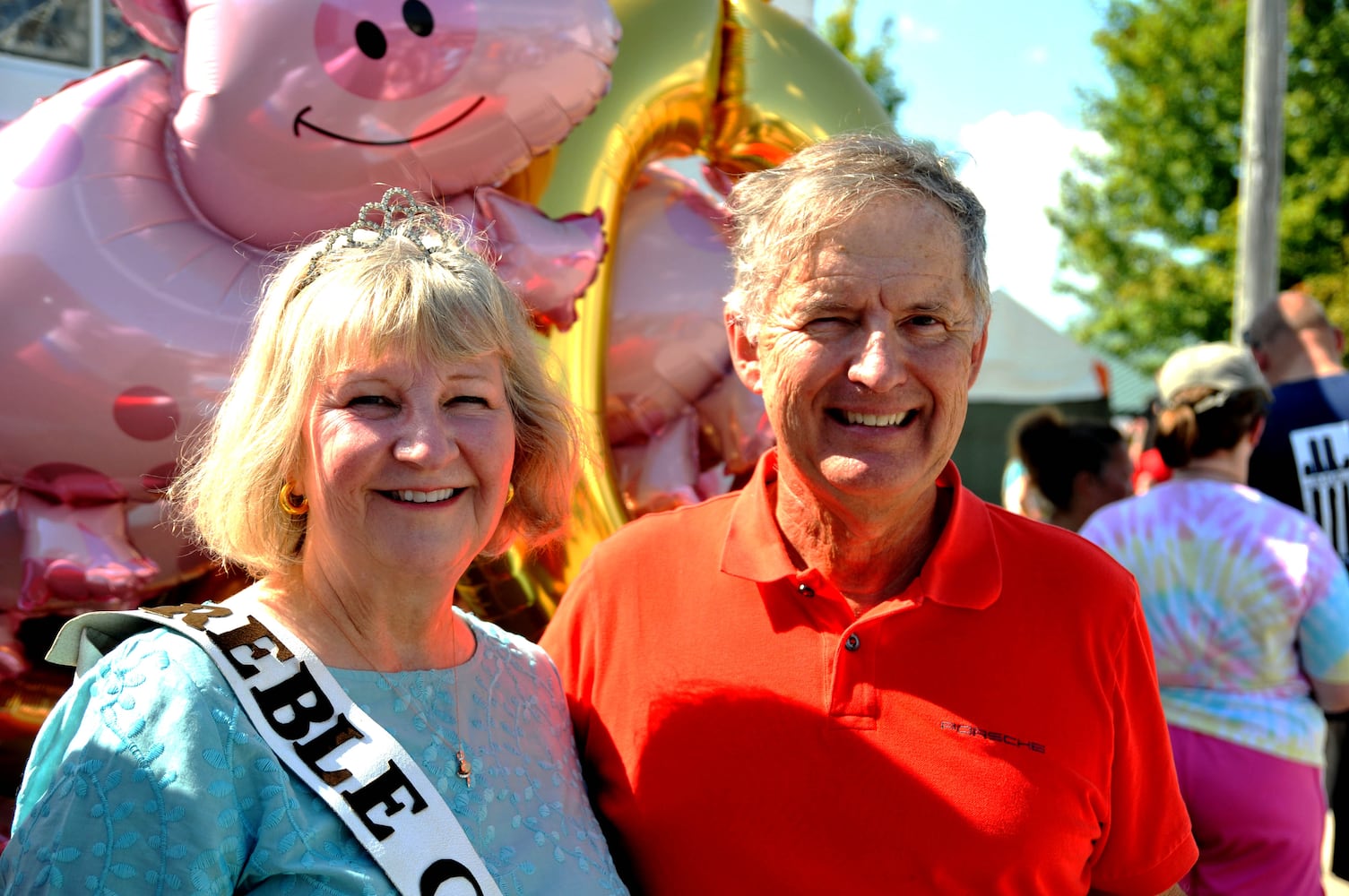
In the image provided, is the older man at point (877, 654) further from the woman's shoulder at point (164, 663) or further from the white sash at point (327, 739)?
the woman's shoulder at point (164, 663)

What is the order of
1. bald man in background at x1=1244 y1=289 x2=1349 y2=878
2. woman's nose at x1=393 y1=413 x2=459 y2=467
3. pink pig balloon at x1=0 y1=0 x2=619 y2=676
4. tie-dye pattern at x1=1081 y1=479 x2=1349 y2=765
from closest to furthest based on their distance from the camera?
woman's nose at x1=393 y1=413 x2=459 y2=467 → pink pig balloon at x1=0 y1=0 x2=619 y2=676 → tie-dye pattern at x1=1081 y1=479 x2=1349 y2=765 → bald man in background at x1=1244 y1=289 x2=1349 y2=878

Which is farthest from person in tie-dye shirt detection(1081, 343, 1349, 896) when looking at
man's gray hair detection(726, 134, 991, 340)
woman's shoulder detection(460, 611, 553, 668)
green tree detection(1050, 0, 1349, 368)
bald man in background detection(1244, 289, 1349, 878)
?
green tree detection(1050, 0, 1349, 368)

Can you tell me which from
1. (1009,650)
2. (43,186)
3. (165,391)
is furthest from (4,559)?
(1009,650)

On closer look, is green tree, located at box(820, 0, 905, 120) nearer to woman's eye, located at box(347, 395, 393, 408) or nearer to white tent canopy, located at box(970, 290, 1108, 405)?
white tent canopy, located at box(970, 290, 1108, 405)

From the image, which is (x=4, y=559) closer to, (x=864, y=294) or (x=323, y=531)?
(x=323, y=531)

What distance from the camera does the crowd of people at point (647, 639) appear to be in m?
1.28

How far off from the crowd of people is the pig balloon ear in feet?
3.47

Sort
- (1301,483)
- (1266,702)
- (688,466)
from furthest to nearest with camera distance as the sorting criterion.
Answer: (1301,483) → (688,466) → (1266,702)

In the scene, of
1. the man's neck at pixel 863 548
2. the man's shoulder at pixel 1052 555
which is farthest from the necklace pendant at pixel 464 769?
the man's shoulder at pixel 1052 555

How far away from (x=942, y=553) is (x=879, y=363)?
312 mm

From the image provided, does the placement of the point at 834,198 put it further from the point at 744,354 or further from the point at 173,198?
the point at 173,198

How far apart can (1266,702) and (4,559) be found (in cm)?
292

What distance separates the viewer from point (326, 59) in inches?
86.6

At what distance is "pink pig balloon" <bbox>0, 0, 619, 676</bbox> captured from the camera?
2150 millimetres
